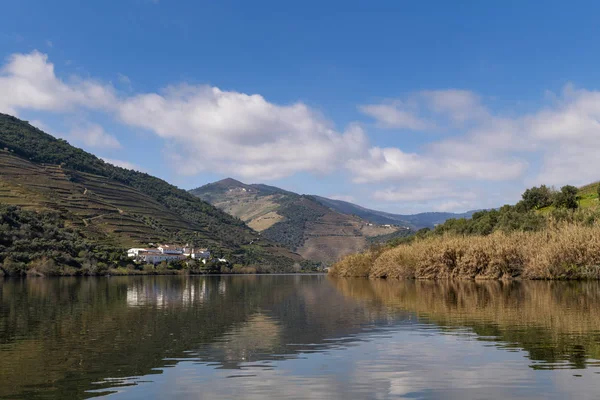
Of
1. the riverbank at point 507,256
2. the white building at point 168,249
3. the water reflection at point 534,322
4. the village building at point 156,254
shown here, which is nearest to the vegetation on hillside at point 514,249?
the riverbank at point 507,256

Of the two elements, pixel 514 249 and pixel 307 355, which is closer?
pixel 307 355

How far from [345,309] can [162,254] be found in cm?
14801

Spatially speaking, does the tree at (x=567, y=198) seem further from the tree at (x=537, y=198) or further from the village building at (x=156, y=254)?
the village building at (x=156, y=254)

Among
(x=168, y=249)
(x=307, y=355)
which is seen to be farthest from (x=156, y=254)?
(x=307, y=355)

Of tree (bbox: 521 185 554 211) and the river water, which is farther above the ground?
tree (bbox: 521 185 554 211)

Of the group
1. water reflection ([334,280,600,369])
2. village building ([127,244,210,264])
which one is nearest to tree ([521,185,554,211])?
water reflection ([334,280,600,369])

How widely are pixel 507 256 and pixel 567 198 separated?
133ft

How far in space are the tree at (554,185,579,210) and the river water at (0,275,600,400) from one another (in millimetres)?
83359

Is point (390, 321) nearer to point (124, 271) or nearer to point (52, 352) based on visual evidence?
point (52, 352)

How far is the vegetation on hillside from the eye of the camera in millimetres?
70250

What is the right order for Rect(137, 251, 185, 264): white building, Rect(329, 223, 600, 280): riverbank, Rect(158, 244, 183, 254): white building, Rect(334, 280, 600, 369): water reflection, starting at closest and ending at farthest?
Rect(334, 280, 600, 369): water reflection → Rect(329, 223, 600, 280): riverbank → Rect(137, 251, 185, 264): white building → Rect(158, 244, 183, 254): white building

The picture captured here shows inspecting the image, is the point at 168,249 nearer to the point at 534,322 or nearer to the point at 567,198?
the point at 567,198

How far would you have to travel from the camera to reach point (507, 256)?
259ft

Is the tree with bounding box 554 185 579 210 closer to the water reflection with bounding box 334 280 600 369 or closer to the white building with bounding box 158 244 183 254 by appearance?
the water reflection with bounding box 334 280 600 369
